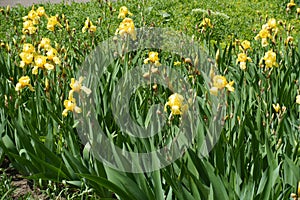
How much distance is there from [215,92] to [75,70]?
1645 mm

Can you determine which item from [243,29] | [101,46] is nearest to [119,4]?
[243,29]

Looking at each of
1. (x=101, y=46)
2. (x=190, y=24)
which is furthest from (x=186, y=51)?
(x=190, y=24)

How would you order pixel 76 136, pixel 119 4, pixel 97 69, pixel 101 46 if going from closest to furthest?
pixel 76 136
pixel 97 69
pixel 101 46
pixel 119 4

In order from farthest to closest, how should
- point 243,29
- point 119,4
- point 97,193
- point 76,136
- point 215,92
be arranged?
point 119,4 < point 243,29 < point 76,136 < point 97,193 < point 215,92

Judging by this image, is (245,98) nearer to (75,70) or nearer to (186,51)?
(186,51)

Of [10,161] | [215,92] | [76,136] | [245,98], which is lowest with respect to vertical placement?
[10,161]

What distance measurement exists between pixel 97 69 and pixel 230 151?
143cm

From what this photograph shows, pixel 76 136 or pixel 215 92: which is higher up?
pixel 215 92

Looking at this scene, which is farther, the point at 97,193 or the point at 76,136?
the point at 76,136

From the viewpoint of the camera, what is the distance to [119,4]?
276 inches

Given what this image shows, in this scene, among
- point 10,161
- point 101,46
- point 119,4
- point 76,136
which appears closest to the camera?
point 76,136

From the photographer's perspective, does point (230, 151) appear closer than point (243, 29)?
Yes

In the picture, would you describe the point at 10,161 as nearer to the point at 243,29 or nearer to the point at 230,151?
the point at 230,151

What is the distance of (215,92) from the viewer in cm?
239
